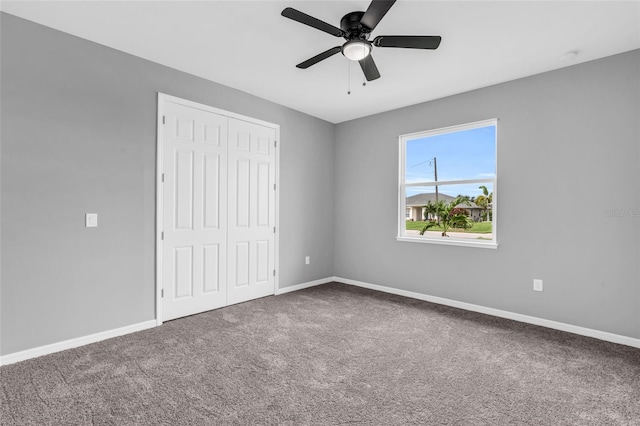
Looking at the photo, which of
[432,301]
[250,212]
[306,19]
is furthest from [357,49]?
[432,301]

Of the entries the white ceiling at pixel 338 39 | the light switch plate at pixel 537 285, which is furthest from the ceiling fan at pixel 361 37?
the light switch plate at pixel 537 285

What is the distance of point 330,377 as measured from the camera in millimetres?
2264

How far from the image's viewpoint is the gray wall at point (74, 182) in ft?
8.02

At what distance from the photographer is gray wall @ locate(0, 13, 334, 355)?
8.02 ft

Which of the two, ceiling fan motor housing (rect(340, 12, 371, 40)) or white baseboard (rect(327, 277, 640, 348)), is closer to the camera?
ceiling fan motor housing (rect(340, 12, 371, 40))

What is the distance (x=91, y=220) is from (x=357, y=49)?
2661mm

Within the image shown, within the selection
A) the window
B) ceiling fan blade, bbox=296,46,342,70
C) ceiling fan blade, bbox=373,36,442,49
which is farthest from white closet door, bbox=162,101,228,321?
the window

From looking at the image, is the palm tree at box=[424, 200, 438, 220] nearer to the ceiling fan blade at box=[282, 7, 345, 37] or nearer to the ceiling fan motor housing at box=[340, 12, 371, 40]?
the ceiling fan motor housing at box=[340, 12, 371, 40]

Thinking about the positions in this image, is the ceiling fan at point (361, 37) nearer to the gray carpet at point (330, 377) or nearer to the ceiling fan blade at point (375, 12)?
the ceiling fan blade at point (375, 12)

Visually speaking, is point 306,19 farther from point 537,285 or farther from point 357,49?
point 537,285

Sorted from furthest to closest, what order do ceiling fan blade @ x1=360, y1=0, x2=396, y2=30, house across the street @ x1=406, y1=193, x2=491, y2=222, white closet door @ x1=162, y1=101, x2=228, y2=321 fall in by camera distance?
house across the street @ x1=406, y1=193, x2=491, y2=222 < white closet door @ x1=162, y1=101, x2=228, y2=321 < ceiling fan blade @ x1=360, y1=0, x2=396, y2=30

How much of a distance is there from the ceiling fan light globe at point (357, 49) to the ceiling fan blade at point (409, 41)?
0.24 ft

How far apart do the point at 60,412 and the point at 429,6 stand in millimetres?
3523

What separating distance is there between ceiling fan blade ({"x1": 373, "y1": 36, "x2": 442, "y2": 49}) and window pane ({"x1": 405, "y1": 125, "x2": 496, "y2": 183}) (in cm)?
203
